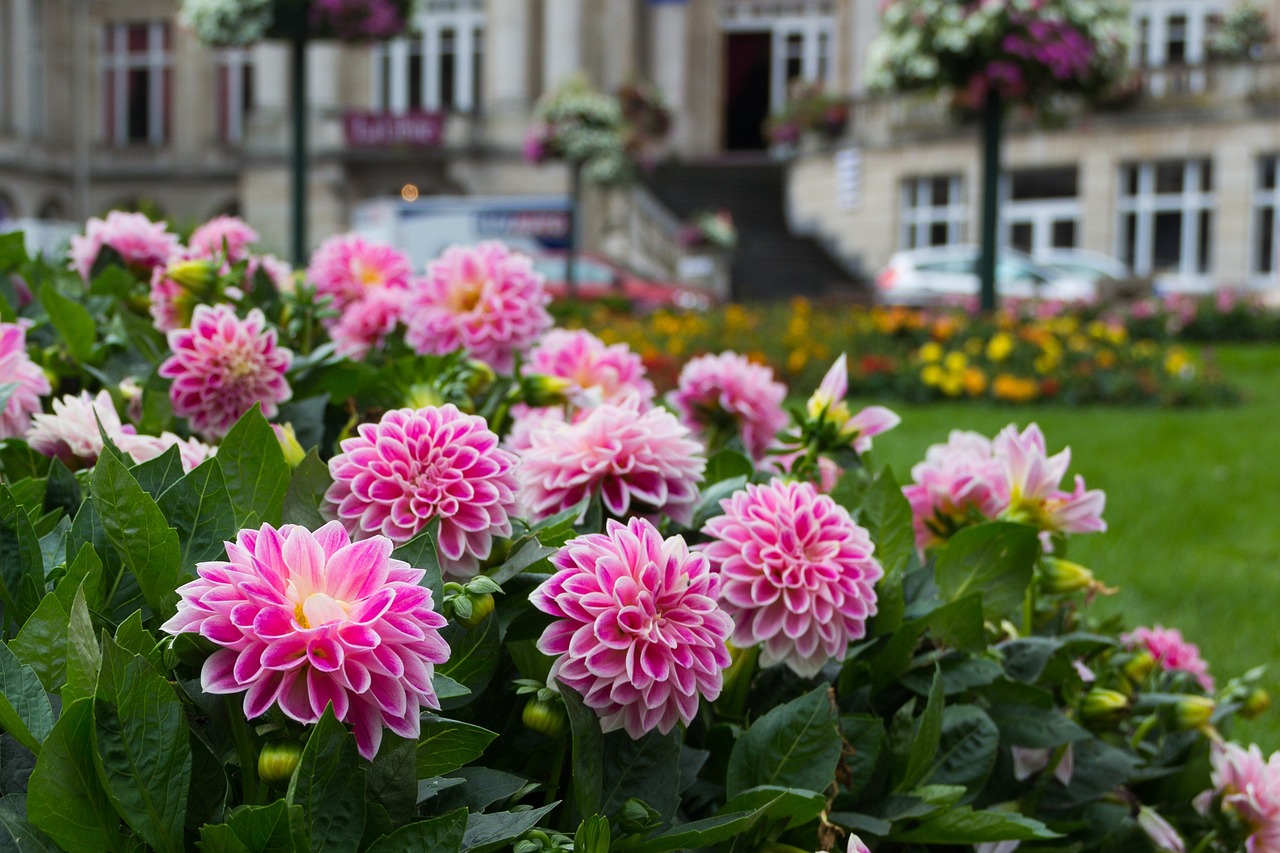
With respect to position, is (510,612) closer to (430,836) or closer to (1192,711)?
(430,836)

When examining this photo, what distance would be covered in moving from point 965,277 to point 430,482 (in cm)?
1991

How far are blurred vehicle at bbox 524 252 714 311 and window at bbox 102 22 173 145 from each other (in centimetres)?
1638

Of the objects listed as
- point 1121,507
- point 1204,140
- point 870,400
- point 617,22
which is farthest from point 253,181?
point 1121,507

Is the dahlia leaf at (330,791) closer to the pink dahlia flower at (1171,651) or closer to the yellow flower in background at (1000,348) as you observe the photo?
the pink dahlia flower at (1171,651)

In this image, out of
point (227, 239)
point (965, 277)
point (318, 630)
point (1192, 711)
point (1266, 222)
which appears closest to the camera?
point (318, 630)

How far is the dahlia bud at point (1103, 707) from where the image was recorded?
61.8 inches

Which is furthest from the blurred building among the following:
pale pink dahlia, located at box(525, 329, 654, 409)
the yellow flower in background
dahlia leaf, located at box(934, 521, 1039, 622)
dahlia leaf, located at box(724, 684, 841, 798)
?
dahlia leaf, located at box(724, 684, 841, 798)

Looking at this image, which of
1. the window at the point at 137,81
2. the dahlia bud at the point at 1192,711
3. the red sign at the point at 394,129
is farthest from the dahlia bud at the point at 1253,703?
the window at the point at 137,81

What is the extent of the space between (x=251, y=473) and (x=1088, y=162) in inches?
917

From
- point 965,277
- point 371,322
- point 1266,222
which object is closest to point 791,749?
point 371,322

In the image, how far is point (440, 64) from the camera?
99.7 ft

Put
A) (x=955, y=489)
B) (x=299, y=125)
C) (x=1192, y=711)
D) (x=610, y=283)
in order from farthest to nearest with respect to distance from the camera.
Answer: (x=610, y=283) → (x=299, y=125) → (x=1192, y=711) → (x=955, y=489)

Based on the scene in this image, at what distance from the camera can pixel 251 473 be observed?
123 cm

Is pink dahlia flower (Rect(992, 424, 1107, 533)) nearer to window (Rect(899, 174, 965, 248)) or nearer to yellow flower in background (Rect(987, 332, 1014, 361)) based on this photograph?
yellow flower in background (Rect(987, 332, 1014, 361))
